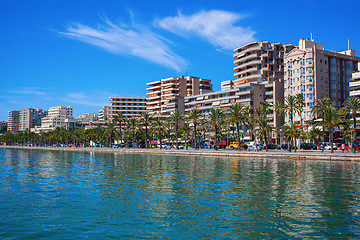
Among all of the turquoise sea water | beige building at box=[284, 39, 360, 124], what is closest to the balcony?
beige building at box=[284, 39, 360, 124]

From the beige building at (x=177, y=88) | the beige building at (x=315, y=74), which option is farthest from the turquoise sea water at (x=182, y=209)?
the beige building at (x=177, y=88)

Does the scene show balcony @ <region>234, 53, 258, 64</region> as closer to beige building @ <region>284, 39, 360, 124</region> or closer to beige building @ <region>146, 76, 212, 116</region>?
beige building @ <region>284, 39, 360, 124</region>

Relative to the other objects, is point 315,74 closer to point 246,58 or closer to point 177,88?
point 246,58

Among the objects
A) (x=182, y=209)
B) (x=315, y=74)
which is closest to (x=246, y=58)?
(x=315, y=74)

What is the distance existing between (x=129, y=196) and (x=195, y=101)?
127698mm

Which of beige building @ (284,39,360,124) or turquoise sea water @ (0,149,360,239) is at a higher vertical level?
beige building @ (284,39,360,124)

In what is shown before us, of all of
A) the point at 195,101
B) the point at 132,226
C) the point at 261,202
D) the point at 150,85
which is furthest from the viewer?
the point at 150,85

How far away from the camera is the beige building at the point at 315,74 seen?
4262 inches

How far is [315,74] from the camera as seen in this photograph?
4264 inches

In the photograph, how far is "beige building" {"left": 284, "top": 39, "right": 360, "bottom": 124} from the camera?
355ft

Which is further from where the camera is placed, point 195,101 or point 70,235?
point 195,101

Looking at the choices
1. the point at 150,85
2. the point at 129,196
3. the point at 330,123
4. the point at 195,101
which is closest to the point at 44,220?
the point at 129,196

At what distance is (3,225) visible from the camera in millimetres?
17156

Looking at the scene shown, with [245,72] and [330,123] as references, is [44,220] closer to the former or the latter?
[330,123]
